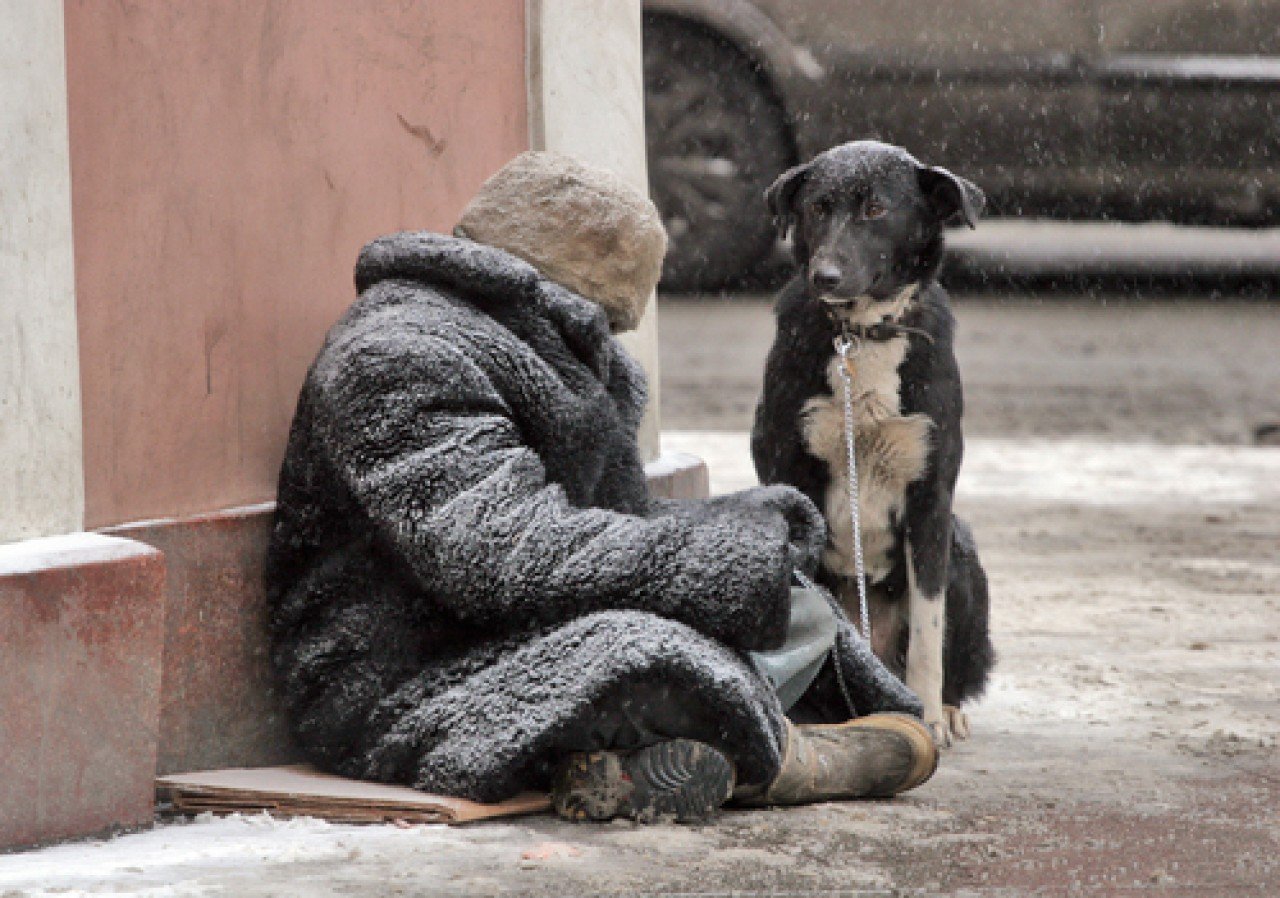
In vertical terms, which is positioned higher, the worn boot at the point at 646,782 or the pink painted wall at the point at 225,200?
the pink painted wall at the point at 225,200

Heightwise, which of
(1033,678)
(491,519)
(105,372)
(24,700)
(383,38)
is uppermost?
(383,38)

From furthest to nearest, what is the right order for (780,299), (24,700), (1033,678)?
(1033,678) → (780,299) → (24,700)

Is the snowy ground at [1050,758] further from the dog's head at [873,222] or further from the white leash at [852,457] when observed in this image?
the dog's head at [873,222]

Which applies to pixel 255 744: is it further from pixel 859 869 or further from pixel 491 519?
pixel 859 869

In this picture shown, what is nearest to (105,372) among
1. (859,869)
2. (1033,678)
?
(859,869)

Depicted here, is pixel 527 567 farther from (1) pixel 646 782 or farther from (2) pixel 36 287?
(2) pixel 36 287

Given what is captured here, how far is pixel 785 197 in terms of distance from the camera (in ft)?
15.6

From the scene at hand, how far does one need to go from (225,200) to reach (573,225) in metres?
0.72

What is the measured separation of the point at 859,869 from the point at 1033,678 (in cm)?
194

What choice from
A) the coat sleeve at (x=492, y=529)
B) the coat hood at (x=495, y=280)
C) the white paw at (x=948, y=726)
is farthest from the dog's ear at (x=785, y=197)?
the coat sleeve at (x=492, y=529)

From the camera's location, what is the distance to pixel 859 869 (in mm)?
3387

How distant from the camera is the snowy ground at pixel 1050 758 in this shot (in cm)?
330

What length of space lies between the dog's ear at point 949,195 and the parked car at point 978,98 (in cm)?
585

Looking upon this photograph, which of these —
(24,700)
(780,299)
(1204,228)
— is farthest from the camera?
(1204,228)
